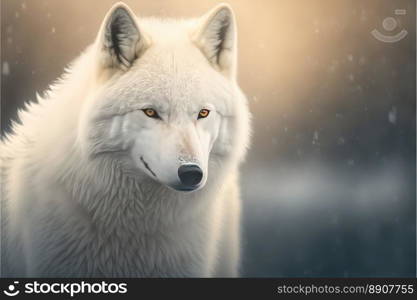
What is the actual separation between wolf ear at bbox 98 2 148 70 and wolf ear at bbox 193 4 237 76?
1.21 ft

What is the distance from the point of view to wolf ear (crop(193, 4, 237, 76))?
3430 mm

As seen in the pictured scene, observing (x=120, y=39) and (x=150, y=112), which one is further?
(x=120, y=39)

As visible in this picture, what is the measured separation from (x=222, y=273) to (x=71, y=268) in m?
1.10

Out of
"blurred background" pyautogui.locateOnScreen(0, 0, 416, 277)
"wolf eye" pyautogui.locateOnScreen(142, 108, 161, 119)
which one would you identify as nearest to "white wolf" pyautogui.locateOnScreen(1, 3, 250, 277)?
"wolf eye" pyautogui.locateOnScreen(142, 108, 161, 119)

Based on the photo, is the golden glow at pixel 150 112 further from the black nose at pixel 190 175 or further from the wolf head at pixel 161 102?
the black nose at pixel 190 175

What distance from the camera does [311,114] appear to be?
21.8 feet

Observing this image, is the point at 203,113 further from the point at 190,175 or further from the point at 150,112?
the point at 190,175

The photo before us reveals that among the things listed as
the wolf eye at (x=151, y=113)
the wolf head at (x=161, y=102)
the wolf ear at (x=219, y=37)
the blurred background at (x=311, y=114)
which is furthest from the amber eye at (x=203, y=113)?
the blurred background at (x=311, y=114)

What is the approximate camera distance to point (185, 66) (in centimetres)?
329

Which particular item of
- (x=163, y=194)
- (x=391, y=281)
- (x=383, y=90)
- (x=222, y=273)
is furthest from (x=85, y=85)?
(x=383, y=90)

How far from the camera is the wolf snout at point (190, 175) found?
291 cm

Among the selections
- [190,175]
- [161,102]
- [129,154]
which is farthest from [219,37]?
[190,175]

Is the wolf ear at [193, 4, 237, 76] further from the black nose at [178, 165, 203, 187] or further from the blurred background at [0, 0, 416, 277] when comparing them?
the blurred background at [0, 0, 416, 277]

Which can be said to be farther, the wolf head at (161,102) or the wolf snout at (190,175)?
the wolf head at (161,102)
